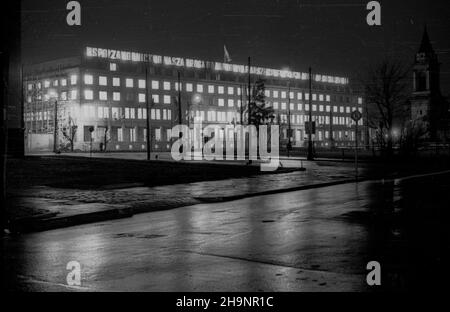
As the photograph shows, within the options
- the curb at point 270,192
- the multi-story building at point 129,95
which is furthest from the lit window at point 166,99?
the curb at point 270,192

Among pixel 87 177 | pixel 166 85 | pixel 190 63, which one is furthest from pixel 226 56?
pixel 87 177

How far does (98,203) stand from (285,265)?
985 cm

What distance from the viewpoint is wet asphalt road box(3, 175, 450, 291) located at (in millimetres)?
7066

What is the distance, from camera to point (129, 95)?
395 ft

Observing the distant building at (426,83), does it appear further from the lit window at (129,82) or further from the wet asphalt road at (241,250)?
the wet asphalt road at (241,250)

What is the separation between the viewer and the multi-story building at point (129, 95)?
11256 cm

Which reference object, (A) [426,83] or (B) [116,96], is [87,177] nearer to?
(B) [116,96]

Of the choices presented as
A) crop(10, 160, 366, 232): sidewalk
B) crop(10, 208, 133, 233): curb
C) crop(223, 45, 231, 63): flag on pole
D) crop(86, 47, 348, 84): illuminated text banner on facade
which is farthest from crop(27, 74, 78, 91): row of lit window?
crop(10, 208, 133, 233): curb

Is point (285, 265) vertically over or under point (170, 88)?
under

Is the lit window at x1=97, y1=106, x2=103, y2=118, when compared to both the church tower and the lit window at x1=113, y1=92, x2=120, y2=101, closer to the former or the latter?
the lit window at x1=113, y1=92, x2=120, y2=101

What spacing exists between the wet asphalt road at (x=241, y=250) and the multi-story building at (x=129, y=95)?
86.5 metres

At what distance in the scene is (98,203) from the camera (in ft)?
54.6
